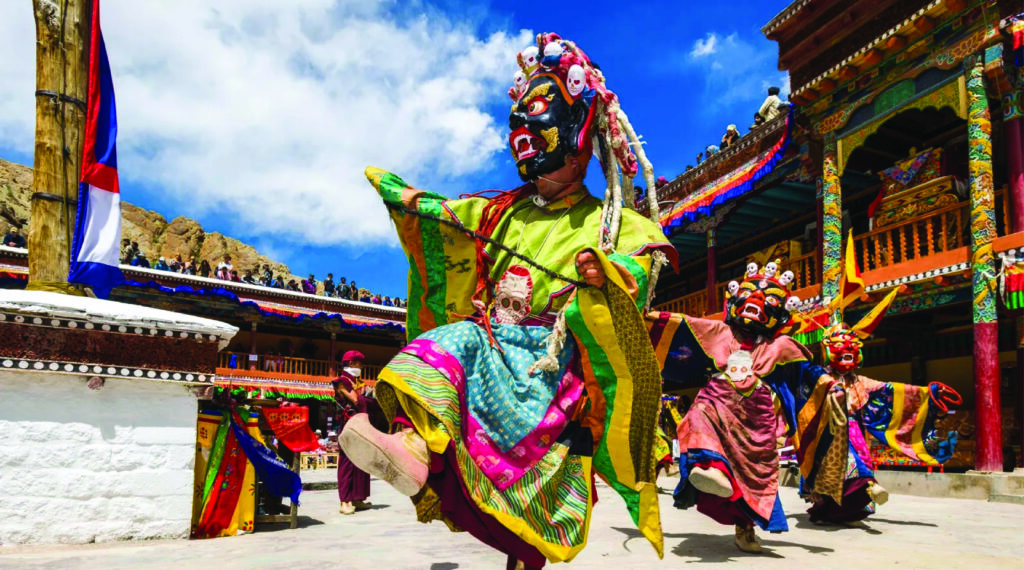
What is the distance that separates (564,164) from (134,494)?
12.5 feet

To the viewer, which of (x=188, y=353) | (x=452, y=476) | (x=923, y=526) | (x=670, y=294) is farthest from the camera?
(x=670, y=294)

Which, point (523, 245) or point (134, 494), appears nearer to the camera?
point (523, 245)

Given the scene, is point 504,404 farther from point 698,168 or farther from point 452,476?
point 698,168

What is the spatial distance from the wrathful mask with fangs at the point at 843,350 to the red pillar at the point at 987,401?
3173 mm

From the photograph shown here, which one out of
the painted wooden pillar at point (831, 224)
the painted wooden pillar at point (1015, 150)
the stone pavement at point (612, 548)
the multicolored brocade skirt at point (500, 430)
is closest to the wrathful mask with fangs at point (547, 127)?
the multicolored brocade skirt at point (500, 430)

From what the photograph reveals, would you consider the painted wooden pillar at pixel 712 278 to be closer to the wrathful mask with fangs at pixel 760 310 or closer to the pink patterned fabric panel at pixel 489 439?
the wrathful mask with fangs at pixel 760 310

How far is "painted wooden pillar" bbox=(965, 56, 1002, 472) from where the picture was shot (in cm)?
891

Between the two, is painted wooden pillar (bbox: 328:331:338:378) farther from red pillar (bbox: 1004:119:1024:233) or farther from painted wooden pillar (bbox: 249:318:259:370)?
red pillar (bbox: 1004:119:1024:233)

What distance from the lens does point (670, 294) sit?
2156cm

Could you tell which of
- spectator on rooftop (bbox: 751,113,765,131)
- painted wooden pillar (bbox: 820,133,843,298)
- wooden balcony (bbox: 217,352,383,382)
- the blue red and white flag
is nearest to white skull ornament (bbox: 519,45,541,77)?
the blue red and white flag

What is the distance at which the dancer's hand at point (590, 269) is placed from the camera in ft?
8.93

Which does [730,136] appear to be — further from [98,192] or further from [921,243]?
[98,192]

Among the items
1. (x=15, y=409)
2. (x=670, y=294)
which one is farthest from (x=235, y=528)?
(x=670, y=294)

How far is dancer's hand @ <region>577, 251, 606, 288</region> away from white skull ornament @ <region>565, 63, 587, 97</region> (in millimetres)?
1013
